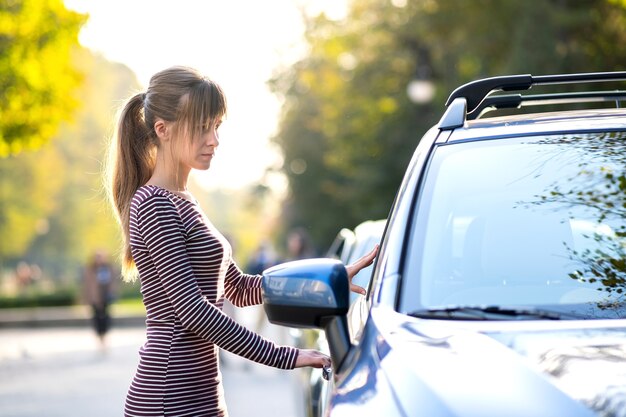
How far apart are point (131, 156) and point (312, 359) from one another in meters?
0.84

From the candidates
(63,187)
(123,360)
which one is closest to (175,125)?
(123,360)

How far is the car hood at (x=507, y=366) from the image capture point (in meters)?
2.35

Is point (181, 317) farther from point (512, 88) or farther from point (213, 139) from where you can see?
point (512, 88)

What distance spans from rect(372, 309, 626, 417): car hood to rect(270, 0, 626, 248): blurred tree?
21.5 m

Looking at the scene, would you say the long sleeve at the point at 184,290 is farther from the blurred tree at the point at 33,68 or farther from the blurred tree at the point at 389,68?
the blurred tree at the point at 389,68

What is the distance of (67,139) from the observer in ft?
233

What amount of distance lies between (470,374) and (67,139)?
2762 inches

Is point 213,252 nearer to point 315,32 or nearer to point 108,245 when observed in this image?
point 315,32

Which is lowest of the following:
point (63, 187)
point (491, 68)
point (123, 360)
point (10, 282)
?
point (10, 282)

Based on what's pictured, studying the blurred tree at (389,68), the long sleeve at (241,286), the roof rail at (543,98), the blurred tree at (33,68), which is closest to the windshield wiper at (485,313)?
the long sleeve at (241,286)

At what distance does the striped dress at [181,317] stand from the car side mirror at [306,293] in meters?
0.29

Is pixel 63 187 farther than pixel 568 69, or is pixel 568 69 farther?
pixel 63 187

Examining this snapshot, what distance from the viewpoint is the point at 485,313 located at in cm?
296

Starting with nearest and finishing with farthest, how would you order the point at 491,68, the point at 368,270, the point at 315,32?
the point at 368,270
the point at 491,68
the point at 315,32
